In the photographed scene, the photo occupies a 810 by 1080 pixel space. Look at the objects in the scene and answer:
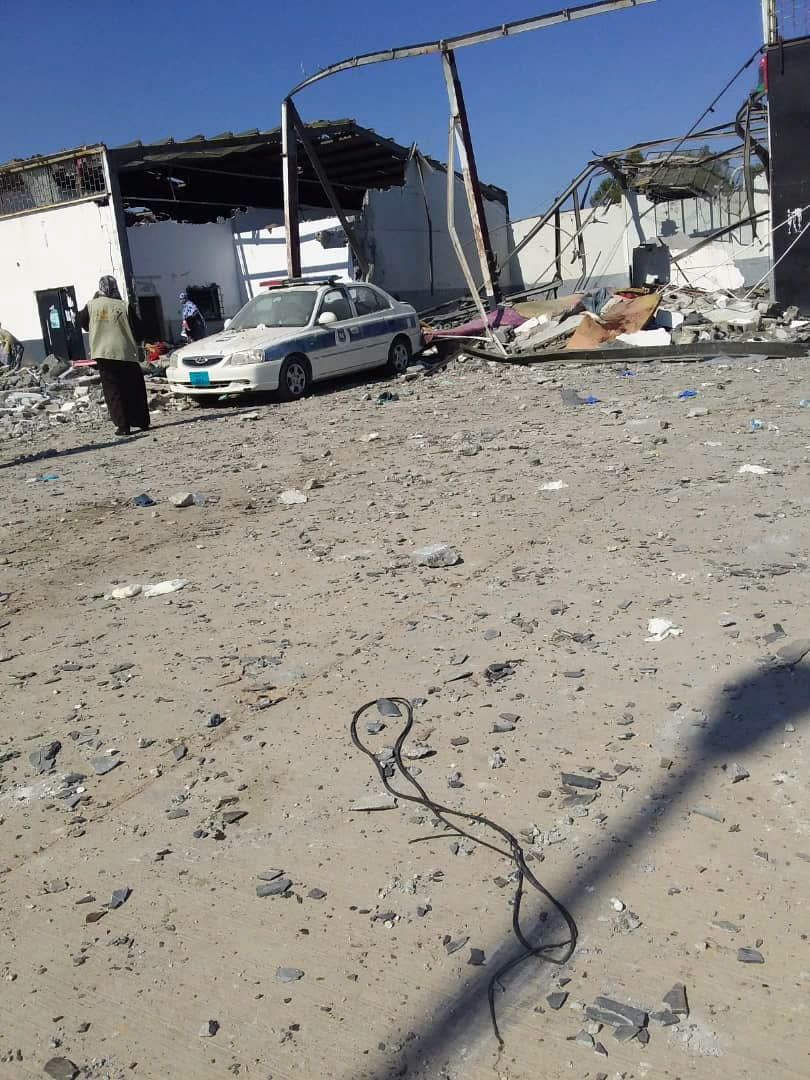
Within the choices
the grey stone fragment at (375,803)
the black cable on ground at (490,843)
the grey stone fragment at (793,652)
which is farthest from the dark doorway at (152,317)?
the grey stone fragment at (375,803)

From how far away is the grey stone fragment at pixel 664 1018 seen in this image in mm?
2095

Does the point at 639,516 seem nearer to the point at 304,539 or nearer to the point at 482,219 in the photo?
the point at 304,539

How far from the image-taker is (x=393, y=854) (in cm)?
277

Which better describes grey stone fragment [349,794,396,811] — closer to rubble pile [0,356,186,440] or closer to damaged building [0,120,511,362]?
rubble pile [0,356,186,440]

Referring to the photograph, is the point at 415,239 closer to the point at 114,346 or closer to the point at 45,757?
the point at 114,346

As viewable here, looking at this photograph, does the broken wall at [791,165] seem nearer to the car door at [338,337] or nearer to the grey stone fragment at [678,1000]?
the car door at [338,337]

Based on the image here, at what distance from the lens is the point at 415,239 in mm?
23453

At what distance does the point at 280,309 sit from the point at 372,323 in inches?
54.0

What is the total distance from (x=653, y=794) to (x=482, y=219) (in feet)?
52.7

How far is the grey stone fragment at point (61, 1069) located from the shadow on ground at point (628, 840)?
23.6 inches

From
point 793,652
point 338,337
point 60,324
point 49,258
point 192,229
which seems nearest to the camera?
point 793,652

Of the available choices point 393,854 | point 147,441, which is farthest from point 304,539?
point 147,441

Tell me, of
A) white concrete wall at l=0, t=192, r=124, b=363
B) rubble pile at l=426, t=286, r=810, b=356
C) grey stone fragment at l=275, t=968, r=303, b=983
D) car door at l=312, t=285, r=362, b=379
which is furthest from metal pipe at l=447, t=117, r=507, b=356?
grey stone fragment at l=275, t=968, r=303, b=983

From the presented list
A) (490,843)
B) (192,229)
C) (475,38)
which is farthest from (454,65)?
(490,843)
